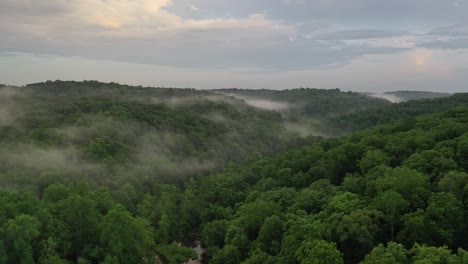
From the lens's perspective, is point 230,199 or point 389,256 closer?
point 389,256

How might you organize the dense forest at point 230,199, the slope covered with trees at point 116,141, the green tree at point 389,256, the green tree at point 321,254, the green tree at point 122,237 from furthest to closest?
the slope covered with trees at point 116,141
the green tree at point 122,237
the dense forest at point 230,199
the green tree at point 321,254
the green tree at point 389,256

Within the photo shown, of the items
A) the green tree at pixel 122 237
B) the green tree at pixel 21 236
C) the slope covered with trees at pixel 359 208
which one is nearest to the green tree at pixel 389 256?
the slope covered with trees at pixel 359 208

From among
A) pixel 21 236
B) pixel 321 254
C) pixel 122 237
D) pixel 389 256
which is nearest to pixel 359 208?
pixel 321 254

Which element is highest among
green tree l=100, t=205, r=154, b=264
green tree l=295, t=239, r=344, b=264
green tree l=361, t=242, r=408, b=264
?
green tree l=361, t=242, r=408, b=264

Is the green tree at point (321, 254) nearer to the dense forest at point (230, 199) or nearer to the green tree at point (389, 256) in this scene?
the dense forest at point (230, 199)

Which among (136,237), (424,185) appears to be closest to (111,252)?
(136,237)

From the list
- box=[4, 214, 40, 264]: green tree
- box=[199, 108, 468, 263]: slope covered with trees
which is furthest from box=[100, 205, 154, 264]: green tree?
box=[199, 108, 468, 263]: slope covered with trees

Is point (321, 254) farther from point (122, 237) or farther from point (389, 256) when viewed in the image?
point (122, 237)

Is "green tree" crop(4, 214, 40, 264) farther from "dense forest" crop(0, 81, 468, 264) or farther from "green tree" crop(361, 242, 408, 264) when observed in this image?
"green tree" crop(361, 242, 408, 264)
